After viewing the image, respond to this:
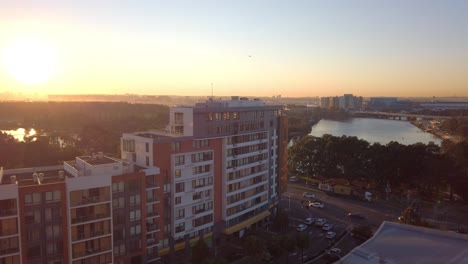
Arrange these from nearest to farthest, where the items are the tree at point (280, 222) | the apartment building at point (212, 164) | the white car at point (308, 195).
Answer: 1. the apartment building at point (212, 164)
2. the tree at point (280, 222)
3. the white car at point (308, 195)

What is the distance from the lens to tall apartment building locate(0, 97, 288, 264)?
367 inches

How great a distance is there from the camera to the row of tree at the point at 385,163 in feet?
65.9

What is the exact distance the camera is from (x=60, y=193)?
9516mm

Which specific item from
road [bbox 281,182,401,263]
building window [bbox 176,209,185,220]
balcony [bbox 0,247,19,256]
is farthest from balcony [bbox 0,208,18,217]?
road [bbox 281,182,401,263]

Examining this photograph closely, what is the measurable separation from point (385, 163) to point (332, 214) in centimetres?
549

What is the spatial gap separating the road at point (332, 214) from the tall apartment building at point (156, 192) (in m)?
1.72

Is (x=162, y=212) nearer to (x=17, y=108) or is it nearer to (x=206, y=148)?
(x=206, y=148)

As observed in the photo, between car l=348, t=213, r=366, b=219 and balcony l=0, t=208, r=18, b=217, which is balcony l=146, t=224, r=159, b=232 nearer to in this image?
balcony l=0, t=208, r=18, b=217

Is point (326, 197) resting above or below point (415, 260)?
below

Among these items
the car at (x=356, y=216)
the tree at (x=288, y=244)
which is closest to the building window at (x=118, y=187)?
the tree at (x=288, y=244)

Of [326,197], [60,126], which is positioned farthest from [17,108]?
[326,197]

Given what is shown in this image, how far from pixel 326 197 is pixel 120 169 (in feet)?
43.6

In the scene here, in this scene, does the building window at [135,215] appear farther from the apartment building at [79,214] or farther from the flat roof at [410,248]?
the flat roof at [410,248]

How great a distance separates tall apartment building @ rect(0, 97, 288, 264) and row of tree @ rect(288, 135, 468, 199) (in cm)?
632
